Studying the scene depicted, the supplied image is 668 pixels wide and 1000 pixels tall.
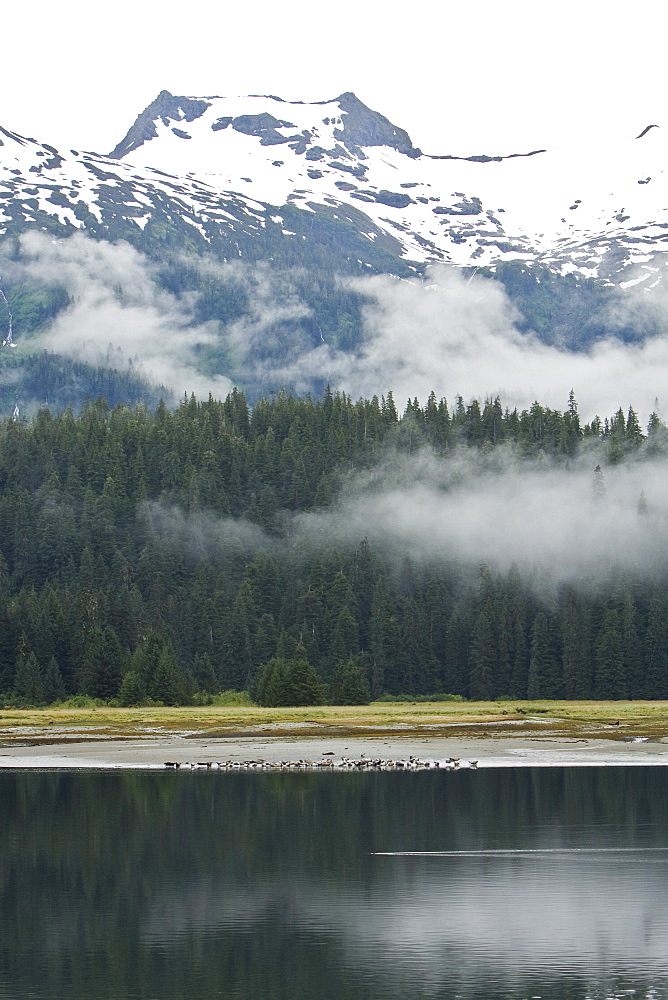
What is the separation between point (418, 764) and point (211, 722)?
52.5 m

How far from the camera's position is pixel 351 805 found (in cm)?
6856

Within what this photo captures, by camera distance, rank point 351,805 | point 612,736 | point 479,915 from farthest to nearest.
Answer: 1. point 612,736
2. point 351,805
3. point 479,915

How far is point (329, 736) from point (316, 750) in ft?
52.9

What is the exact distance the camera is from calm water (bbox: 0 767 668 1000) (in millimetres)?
37594

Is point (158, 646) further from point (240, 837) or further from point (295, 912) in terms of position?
point (295, 912)

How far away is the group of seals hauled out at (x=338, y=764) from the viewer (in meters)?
86.3

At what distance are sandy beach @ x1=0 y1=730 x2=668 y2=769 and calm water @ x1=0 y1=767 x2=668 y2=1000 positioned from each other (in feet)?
54.0

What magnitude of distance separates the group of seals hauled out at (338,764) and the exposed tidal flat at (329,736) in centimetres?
39

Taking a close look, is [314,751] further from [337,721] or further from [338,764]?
[337,721]

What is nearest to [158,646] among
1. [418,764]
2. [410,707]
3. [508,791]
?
[410,707]

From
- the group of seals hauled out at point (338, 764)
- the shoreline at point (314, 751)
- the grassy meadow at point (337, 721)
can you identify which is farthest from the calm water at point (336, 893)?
the grassy meadow at point (337, 721)

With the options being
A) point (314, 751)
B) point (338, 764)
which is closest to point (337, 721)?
point (314, 751)

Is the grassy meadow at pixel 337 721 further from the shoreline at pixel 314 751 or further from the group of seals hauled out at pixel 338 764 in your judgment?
the group of seals hauled out at pixel 338 764

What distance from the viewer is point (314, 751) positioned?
324 ft
